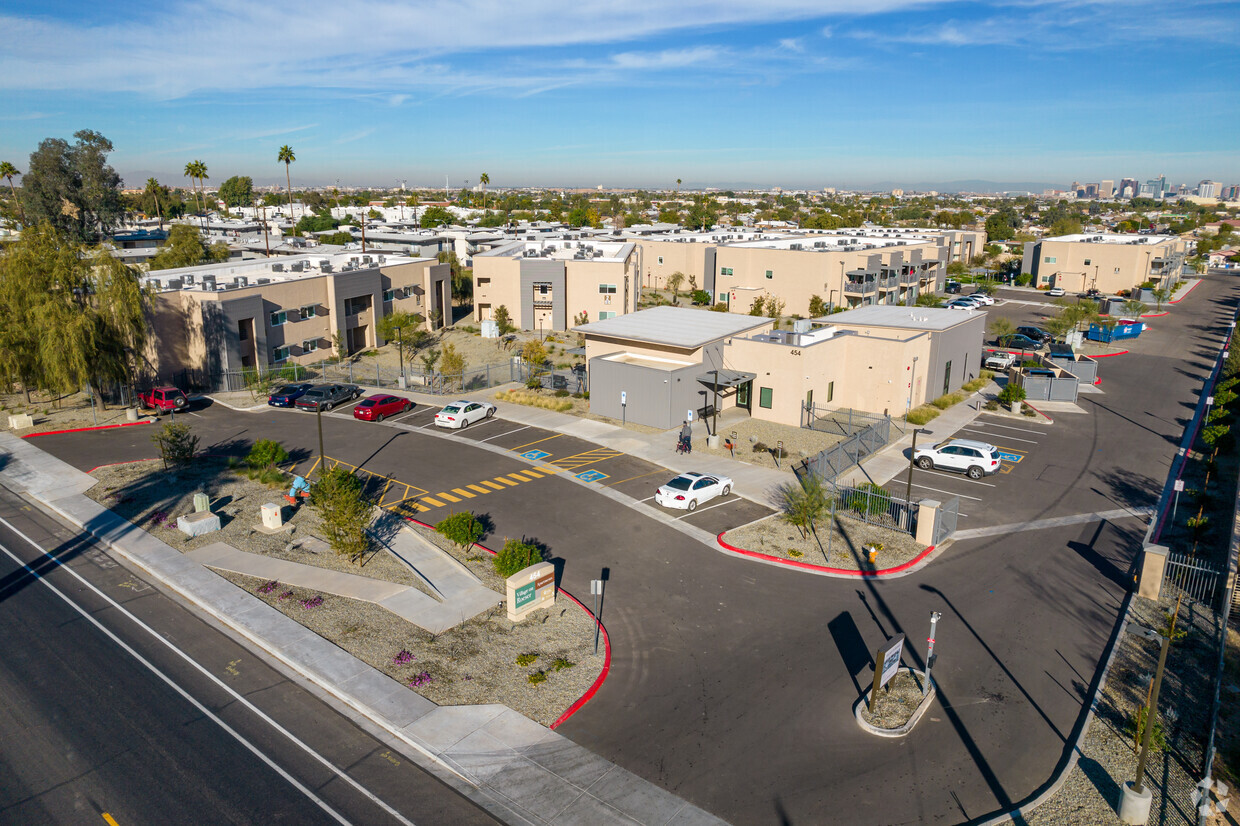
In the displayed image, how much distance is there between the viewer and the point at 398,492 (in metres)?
31.1

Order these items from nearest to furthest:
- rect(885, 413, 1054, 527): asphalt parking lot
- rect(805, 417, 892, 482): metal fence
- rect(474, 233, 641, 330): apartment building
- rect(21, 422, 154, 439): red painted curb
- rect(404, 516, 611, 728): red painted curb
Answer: rect(404, 516, 611, 728): red painted curb → rect(885, 413, 1054, 527): asphalt parking lot → rect(805, 417, 892, 482): metal fence → rect(21, 422, 154, 439): red painted curb → rect(474, 233, 641, 330): apartment building

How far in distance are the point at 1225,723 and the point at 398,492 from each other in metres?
26.8

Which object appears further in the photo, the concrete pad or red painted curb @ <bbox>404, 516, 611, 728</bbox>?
red painted curb @ <bbox>404, 516, 611, 728</bbox>

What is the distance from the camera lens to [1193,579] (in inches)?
903

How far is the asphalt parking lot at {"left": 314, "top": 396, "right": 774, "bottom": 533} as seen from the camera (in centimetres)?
2911

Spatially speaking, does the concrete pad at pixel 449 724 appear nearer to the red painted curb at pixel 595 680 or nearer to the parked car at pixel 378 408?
the red painted curb at pixel 595 680

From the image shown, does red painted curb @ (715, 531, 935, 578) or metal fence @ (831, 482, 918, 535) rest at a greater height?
metal fence @ (831, 482, 918, 535)

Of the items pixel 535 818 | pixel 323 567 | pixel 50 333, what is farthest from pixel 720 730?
pixel 50 333

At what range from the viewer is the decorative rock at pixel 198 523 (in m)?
26.1

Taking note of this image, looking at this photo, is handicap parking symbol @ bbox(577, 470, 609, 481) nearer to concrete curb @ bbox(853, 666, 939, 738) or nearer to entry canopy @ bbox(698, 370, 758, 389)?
entry canopy @ bbox(698, 370, 758, 389)

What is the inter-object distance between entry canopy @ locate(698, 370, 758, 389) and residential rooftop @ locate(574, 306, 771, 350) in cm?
172

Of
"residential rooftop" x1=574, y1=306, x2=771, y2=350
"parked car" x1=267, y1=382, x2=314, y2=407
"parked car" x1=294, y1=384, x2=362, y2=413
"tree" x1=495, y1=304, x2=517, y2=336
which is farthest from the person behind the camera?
"tree" x1=495, y1=304, x2=517, y2=336

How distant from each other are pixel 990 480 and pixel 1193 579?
33.2ft

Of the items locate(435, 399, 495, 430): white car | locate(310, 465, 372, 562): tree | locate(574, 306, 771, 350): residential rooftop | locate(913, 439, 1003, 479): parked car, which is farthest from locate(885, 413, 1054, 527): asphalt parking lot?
locate(435, 399, 495, 430): white car
